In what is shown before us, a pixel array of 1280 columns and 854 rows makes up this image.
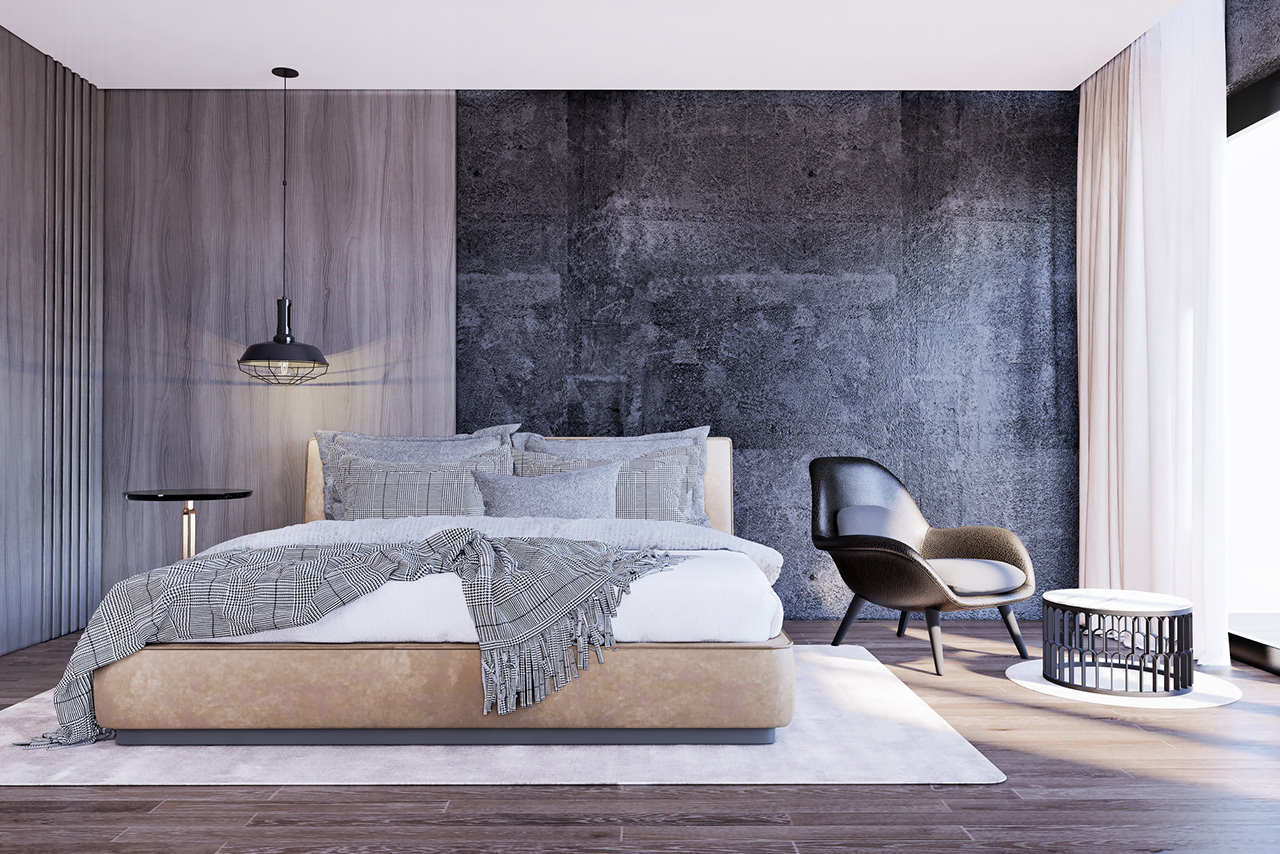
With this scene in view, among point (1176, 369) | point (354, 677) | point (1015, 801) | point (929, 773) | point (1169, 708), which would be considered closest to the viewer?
point (1015, 801)

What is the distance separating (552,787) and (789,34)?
134 inches

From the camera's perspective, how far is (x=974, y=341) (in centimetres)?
496

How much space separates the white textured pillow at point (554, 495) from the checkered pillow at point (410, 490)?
0.29 ft

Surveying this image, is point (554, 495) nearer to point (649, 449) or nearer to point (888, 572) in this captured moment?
point (649, 449)

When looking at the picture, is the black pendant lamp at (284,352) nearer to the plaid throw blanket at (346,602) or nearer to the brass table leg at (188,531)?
the brass table leg at (188,531)

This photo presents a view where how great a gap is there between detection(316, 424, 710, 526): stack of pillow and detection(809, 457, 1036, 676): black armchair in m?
0.64

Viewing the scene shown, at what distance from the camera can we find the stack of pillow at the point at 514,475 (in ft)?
13.2

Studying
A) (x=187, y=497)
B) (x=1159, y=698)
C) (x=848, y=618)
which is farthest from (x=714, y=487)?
(x=187, y=497)

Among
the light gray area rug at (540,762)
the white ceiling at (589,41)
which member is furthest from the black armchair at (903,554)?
the white ceiling at (589,41)

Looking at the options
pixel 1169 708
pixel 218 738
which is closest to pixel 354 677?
pixel 218 738

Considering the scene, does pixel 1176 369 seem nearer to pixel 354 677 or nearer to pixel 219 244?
pixel 354 677

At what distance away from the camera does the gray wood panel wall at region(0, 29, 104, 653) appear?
420cm

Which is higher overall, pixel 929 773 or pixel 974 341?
pixel 974 341

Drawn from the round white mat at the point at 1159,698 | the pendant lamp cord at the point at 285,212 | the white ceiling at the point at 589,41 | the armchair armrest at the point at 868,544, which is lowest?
the round white mat at the point at 1159,698
